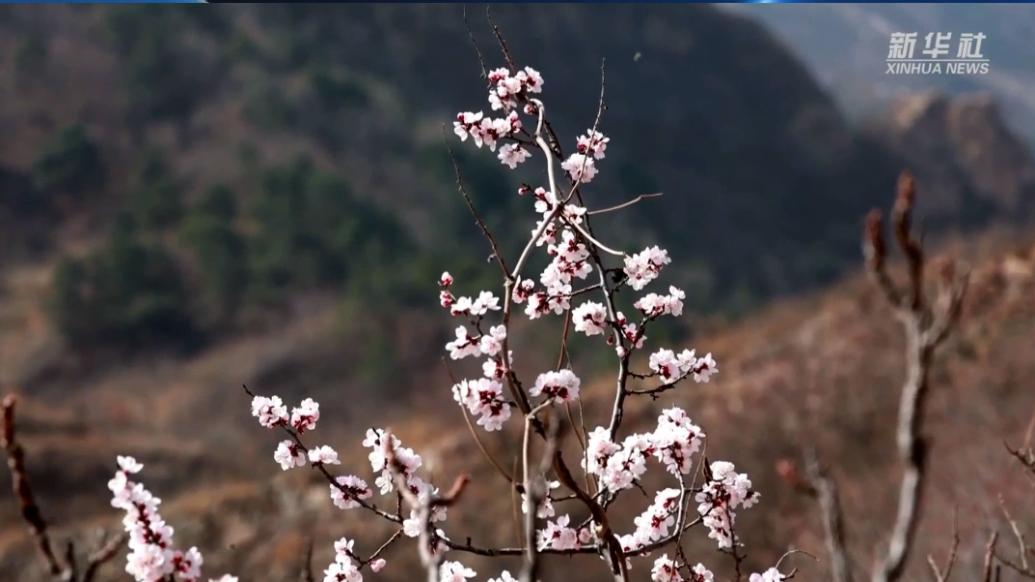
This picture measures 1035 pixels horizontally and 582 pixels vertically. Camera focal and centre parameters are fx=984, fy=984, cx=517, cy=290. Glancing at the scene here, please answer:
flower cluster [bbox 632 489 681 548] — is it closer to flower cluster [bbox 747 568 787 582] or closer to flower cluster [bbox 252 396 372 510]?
flower cluster [bbox 747 568 787 582]

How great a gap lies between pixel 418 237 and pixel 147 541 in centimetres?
3292

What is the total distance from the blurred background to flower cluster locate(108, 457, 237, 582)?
4.29 meters

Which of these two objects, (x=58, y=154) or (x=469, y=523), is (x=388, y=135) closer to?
(x=58, y=154)

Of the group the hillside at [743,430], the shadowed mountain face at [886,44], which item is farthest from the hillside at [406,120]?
the hillside at [743,430]

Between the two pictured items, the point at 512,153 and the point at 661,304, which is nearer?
the point at 661,304

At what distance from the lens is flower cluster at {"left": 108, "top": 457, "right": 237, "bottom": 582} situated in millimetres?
1754

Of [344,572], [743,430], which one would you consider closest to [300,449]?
[344,572]

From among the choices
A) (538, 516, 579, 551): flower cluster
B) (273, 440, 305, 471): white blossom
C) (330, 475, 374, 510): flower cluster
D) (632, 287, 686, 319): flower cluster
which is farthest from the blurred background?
(273, 440, 305, 471): white blossom

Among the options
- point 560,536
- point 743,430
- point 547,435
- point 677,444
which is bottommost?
point 547,435

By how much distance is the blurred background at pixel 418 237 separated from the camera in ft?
49.7

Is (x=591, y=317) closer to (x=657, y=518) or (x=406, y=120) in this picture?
(x=657, y=518)

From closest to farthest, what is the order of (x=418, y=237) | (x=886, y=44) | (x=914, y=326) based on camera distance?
(x=914, y=326) < (x=886, y=44) < (x=418, y=237)

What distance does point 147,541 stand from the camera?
70.2 inches

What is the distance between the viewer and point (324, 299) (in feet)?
97.8
